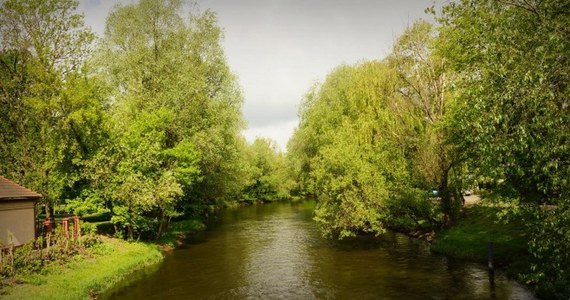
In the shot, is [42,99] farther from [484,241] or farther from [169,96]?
[484,241]

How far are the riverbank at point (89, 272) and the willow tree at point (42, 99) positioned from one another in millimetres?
6964

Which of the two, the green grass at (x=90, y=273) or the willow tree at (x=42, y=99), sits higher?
the willow tree at (x=42, y=99)

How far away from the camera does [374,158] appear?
3522 centimetres

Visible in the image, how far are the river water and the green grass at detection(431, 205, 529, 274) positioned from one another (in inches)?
48.3

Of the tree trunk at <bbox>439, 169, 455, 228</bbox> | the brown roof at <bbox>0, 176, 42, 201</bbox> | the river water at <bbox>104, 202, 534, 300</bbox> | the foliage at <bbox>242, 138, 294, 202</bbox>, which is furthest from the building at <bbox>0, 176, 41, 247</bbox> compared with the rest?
the foliage at <bbox>242, 138, 294, 202</bbox>

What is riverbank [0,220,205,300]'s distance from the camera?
20.4m

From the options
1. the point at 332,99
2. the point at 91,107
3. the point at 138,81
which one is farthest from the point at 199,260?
the point at 332,99

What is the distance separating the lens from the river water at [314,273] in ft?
72.8

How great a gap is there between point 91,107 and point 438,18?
89.8 ft

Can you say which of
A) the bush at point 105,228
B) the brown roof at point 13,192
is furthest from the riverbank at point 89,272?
the brown roof at point 13,192

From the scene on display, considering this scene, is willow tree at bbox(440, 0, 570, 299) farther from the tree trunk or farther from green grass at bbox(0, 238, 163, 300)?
green grass at bbox(0, 238, 163, 300)

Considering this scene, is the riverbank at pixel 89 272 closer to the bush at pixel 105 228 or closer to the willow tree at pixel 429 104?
the bush at pixel 105 228

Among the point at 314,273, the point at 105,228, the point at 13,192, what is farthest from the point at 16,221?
the point at 314,273

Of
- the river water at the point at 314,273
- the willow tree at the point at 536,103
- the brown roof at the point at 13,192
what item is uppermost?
the willow tree at the point at 536,103
